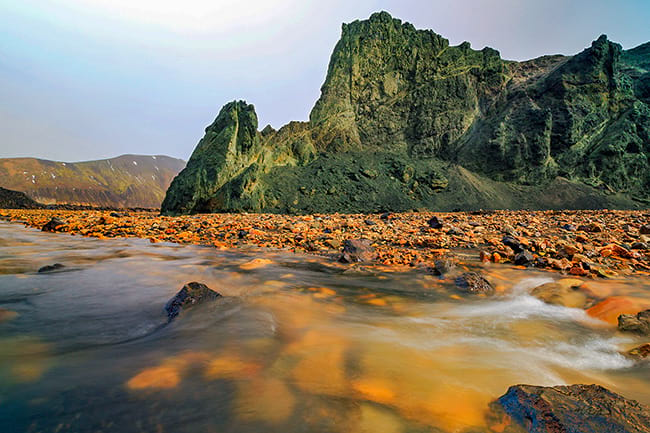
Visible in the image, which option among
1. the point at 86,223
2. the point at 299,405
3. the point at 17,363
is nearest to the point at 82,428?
the point at 299,405

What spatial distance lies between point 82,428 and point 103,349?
974 mm

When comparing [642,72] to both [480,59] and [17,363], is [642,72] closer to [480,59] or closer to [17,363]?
[480,59]

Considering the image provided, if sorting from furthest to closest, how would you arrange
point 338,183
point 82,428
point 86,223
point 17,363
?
point 338,183 → point 86,223 → point 17,363 → point 82,428

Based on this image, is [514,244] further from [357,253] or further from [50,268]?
[50,268]

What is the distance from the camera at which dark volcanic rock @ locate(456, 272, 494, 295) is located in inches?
143

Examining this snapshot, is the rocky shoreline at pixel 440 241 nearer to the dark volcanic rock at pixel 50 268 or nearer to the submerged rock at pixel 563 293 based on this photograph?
the submerged rock at pixel 563 293

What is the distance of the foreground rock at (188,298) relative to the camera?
8.78ft

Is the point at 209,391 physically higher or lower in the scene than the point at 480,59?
lower

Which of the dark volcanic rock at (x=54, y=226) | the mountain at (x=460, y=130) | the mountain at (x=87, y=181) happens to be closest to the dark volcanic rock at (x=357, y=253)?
the dark volcanic rock at (x=54, y=226)

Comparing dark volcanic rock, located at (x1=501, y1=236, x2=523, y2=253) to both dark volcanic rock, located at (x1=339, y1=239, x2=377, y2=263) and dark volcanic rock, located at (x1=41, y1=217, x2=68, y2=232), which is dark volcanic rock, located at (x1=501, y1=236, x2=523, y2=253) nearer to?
dark volcanic rock, located at (x1=339, y1=239, x2=377, y2=263)

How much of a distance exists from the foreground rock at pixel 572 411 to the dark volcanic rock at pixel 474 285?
2.32 metres

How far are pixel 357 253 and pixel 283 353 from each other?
11.6 feet

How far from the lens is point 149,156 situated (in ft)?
262

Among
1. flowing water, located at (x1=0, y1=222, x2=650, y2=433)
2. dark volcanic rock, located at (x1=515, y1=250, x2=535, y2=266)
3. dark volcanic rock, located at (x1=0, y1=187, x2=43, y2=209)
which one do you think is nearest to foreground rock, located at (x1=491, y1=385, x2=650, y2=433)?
flowing water, located at (x1=0, y1=222, x2=650, y2=433)
